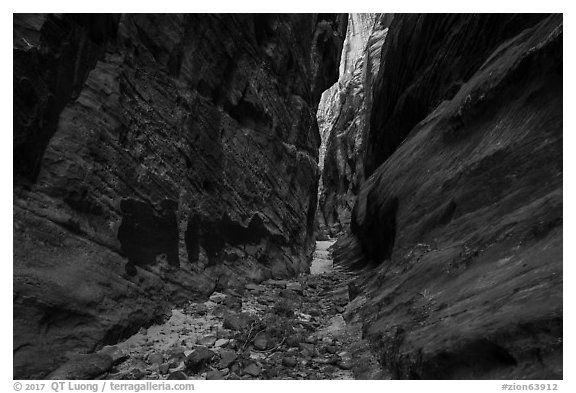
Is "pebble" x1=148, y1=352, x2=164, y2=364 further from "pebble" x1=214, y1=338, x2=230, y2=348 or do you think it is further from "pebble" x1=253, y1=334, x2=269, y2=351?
"pebble" x1=253, y1=334, x2=269, y2=351

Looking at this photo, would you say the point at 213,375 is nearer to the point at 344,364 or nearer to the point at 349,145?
the point at 344,364

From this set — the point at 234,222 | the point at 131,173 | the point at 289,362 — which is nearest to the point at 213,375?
the point at 289,362

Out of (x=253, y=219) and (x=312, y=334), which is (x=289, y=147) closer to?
(x=253, y=219)

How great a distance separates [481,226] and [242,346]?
21.3 ft

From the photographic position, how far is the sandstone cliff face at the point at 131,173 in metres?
8.62

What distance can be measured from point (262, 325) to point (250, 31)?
15392 millimetres

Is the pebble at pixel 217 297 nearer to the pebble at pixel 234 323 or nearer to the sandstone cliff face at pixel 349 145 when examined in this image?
the pebble at pixel 234 323

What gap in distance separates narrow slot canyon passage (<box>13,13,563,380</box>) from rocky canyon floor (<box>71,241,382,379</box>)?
0.20 feet

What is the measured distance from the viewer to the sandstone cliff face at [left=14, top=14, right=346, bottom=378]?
862cm

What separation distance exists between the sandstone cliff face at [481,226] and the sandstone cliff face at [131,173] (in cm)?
592

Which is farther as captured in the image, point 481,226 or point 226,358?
point 481,226

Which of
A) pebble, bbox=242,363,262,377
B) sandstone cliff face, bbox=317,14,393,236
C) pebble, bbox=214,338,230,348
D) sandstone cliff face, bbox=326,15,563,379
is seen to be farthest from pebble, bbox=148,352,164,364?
sandstone cliff face, bbox=317,14,393,236

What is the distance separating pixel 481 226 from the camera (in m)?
8.86

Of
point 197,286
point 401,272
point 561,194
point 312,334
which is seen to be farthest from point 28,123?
point 561,194
